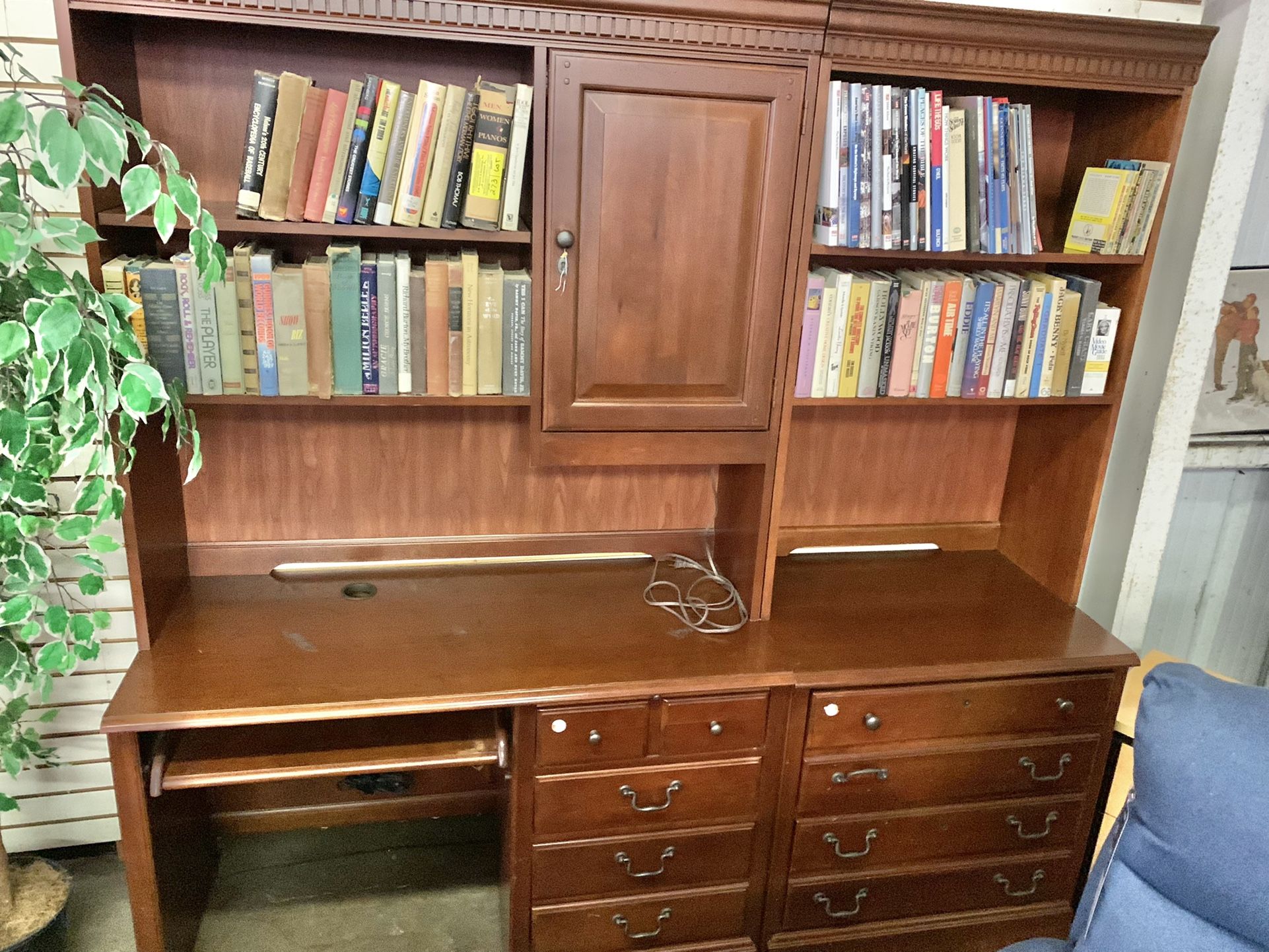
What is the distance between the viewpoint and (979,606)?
2.06 metres

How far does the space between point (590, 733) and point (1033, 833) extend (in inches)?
40.6

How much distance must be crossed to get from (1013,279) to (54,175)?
166cm

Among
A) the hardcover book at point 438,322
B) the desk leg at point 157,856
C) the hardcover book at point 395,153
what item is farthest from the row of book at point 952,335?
the desk leg at point 157,856

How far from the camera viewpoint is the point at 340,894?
84.9 inches

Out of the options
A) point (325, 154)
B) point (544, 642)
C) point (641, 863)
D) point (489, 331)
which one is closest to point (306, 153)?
point (325, 154)

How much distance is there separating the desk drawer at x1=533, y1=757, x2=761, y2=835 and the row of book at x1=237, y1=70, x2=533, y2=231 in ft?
3.43

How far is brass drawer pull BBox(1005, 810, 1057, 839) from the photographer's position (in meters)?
1.98

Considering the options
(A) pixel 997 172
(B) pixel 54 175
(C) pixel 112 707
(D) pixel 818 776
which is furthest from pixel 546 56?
(D) pixel 818 776

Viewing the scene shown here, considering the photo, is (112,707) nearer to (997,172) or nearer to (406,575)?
(406,575)

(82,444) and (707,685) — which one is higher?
(82,444)

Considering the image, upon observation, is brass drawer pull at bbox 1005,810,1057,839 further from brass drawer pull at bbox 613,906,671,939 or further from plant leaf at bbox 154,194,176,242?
plant leaf at bbox 154,194,176,242

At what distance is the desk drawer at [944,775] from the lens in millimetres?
1858

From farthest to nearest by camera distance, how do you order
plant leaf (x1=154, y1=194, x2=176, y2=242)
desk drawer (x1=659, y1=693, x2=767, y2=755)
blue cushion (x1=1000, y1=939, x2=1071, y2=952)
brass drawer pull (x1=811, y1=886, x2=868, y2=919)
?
brass drawer pull (x1=811, y1=886, x2=868, y2=919) → desk drawer (x1=659, y1=693, x2=767, y2=755) → blue cushion (x1=1000, y1=939, x2=1071, y2=952) → plant leaf (x1=154, y1=194, x2=176, y2=242)

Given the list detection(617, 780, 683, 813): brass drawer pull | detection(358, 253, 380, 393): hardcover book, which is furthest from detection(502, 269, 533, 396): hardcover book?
detection(617, 780, 683, 813): brass drawer pull
